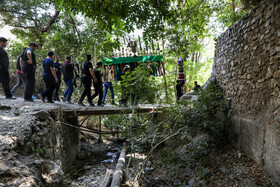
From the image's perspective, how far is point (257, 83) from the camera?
3.48 meters

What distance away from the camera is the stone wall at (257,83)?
293cm

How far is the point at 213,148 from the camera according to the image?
4797 mm

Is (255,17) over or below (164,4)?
below

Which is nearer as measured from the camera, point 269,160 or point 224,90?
point 269,160

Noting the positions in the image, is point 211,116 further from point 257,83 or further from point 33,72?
point 33,72

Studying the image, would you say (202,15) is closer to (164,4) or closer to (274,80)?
(164,4)

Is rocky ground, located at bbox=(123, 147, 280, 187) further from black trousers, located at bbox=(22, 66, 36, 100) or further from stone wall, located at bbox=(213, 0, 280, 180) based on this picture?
black trousers, located at bbox=(22, 66, 36, 100)

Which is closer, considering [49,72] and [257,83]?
[257,83]

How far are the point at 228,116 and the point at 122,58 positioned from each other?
6.12 meters

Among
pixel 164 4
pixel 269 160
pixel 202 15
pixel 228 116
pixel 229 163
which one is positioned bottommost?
pixel 229 163

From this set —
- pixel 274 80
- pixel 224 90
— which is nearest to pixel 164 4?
pixel 274 80

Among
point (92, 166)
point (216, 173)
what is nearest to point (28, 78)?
point (92, 166)

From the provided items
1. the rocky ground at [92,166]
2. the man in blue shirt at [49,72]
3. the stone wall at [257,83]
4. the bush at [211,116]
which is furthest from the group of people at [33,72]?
the stone wall at [257,83]

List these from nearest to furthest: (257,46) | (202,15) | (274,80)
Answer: (274,80) → (257,46) → (202,15)
